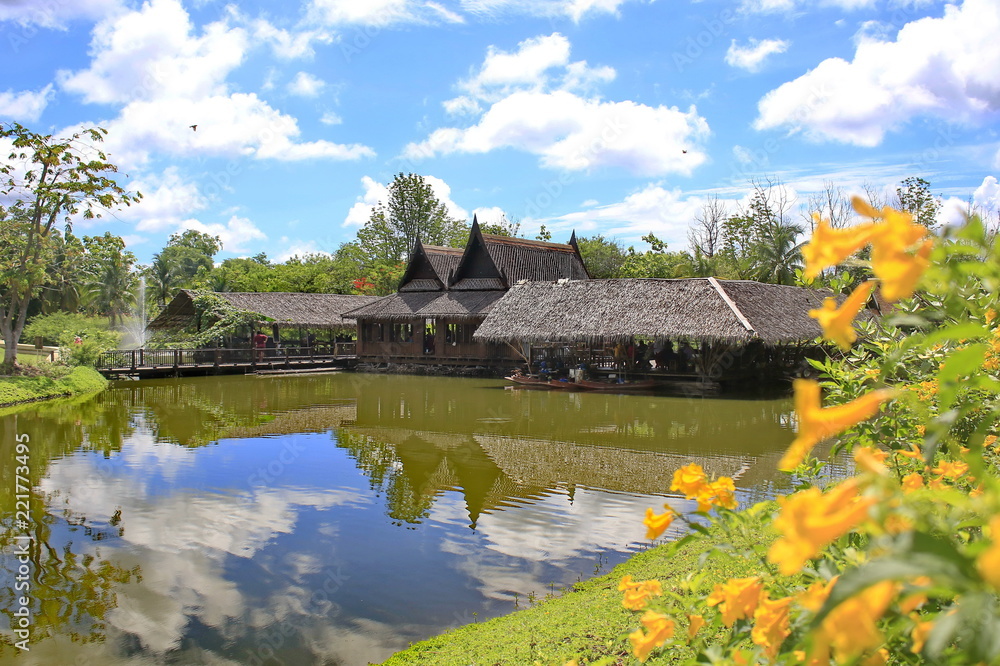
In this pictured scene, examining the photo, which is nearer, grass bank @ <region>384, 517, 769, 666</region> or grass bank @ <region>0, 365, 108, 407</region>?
grass bank @ <region>384, 517, 769, 666</region>

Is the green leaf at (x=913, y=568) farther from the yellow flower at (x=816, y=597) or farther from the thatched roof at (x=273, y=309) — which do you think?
the thatched roof at (x=273, y=309)

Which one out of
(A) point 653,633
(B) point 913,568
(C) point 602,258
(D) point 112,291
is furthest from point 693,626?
(D) point 112,291

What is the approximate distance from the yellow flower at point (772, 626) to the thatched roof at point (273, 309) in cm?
2867

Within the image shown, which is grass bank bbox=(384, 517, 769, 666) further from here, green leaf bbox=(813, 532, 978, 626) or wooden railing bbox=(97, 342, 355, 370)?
wooden railing bbox=(97, 342, 355, 370)

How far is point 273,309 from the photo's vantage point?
29.3 meters

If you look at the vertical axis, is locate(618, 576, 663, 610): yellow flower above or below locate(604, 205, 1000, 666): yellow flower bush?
below

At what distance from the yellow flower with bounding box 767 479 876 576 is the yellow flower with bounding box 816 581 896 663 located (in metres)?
0.06

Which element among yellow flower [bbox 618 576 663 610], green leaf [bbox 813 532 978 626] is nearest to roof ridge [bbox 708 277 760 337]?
yellow flower [bbox 618 576 663 610]

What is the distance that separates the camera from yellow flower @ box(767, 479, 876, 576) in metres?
0.62

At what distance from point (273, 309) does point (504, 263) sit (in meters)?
9.68

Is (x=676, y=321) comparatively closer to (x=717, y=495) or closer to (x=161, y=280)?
(x=717, y=495)

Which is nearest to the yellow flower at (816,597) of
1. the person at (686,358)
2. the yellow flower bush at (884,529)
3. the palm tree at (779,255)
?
the yellow flower bush at (884,529)

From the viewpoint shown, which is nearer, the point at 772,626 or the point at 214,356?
the point at 772,626

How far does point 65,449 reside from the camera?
11438 millimetres
